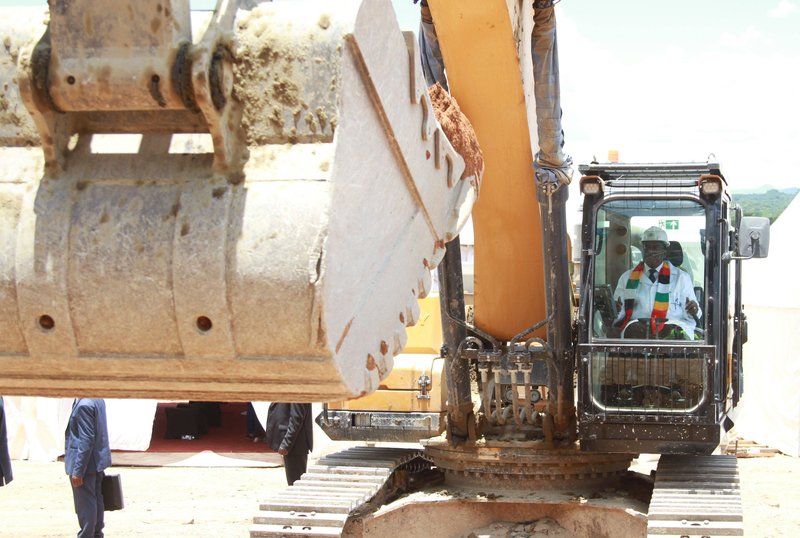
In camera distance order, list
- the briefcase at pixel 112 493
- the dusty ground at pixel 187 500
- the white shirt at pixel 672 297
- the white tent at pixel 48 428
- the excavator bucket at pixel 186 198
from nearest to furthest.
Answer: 1. the excavator bucket at pixel 186 198
2. the white shirt at pixel 672 297
3. the briefcase at pixel 112 493
4. the dusty ground at pixel 187 500
5. the white tent at pixel 48 428

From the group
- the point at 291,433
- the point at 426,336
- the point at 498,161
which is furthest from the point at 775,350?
the point at 498,161

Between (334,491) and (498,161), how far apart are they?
8.07ft

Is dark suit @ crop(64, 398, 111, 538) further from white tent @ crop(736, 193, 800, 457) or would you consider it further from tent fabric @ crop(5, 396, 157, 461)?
white tent @ crop(736, 193, 800, 457)

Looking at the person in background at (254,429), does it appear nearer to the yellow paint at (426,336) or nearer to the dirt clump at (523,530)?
the yellow paint at (426,336)

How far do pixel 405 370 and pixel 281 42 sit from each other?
270 inches

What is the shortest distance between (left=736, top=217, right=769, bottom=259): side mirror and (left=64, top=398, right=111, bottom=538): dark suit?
203 inches

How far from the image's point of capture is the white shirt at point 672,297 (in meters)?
6.93

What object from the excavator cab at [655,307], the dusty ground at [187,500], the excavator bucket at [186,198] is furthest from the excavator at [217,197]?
the dusty ground at [187,500]

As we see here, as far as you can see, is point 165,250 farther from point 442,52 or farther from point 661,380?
point 661,380

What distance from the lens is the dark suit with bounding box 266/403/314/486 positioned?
10.3 meters

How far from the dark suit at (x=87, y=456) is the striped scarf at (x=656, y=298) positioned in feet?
14.6

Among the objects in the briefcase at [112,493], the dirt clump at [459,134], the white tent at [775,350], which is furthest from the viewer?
the white tent at [775,350]

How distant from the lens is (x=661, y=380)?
6914 millimetres

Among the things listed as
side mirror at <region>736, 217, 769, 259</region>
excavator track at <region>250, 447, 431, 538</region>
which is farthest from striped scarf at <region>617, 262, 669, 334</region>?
excavator track at <region>250, 447, 431, 538</region>
